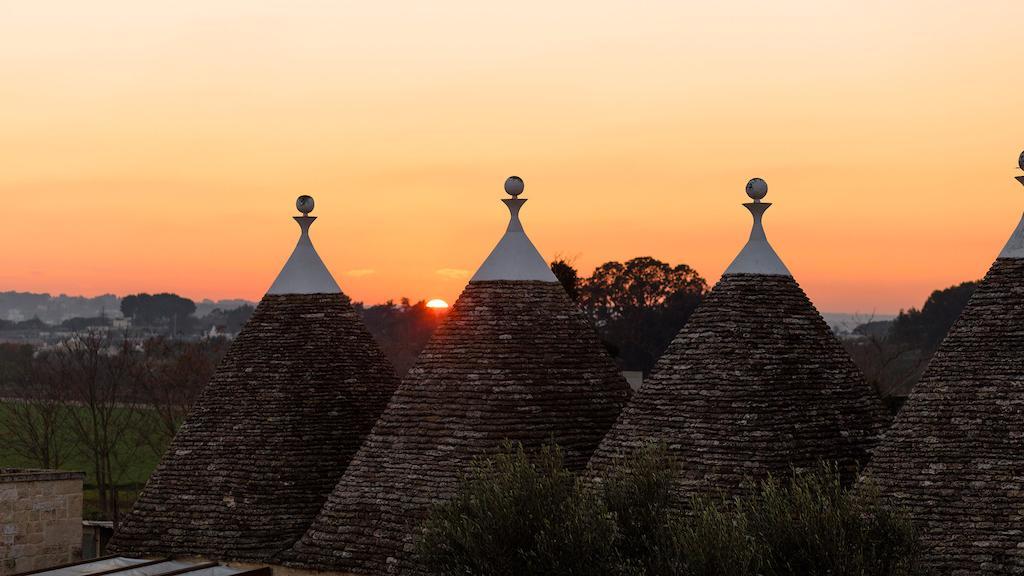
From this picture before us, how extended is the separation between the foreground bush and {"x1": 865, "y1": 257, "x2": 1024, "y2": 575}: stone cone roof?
46 cm

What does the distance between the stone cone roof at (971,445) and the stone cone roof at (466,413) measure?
451cm

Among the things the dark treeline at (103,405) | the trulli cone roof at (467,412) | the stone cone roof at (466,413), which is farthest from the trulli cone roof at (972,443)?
the dark treeline at (103,405)

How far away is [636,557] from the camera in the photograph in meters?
15.0

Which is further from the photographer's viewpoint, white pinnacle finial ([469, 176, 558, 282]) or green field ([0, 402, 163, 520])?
green field ([0, 402, 163, 520])

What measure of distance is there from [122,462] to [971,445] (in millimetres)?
48321

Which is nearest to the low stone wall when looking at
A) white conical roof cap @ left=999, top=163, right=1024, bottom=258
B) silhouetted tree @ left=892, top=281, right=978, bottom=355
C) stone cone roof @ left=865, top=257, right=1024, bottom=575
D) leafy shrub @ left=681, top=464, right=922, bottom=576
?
leafy shrub @ left=681, top=464, right=922, bottom=576

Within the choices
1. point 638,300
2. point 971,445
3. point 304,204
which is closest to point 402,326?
point 638,300

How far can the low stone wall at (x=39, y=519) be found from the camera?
800 inches

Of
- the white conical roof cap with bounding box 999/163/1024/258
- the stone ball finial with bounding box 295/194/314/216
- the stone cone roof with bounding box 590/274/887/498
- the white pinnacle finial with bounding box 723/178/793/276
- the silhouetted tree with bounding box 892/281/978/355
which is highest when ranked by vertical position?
the silhouetted tree with bounding box 892/281/978/355

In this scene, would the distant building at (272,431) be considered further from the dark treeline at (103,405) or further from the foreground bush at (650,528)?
the dark treeline at (103,405)

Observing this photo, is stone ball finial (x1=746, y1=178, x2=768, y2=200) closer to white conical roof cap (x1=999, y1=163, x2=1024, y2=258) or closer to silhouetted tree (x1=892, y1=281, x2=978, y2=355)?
white conical roof cap (x1=999, y1=163, x2=1024, y2=258)

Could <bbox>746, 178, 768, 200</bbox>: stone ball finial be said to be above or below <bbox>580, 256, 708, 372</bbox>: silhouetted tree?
below

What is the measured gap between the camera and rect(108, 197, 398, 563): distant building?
19.4 m

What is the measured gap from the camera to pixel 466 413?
17.9 meters
